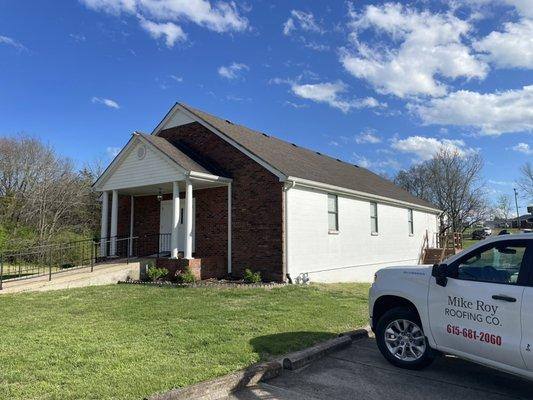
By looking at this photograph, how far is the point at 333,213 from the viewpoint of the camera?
1642 cm

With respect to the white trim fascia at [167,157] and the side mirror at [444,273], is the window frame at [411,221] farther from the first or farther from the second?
the side mirror at [444,273]

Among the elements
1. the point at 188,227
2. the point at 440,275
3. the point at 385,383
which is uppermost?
the point at 188,227

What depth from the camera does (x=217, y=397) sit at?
4.57m

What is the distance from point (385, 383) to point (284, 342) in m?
1.73

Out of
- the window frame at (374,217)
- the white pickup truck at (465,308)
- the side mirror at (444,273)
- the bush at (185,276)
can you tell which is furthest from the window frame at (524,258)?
the window frame at (374,217)

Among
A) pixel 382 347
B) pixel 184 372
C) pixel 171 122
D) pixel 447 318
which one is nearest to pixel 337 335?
pixel 382 347

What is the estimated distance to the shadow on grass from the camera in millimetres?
5965

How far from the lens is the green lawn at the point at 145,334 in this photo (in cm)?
468

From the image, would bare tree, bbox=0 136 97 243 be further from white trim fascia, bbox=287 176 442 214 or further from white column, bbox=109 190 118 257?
white trim fascia, bbox=287 176 442 214

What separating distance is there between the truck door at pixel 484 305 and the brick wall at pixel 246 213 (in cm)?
870

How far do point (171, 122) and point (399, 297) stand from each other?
14.0 meters

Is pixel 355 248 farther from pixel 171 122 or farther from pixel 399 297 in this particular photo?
pixel 399 297

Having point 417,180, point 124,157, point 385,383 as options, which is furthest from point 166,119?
point 417,180

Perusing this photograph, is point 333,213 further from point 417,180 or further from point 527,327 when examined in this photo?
point 417,180
